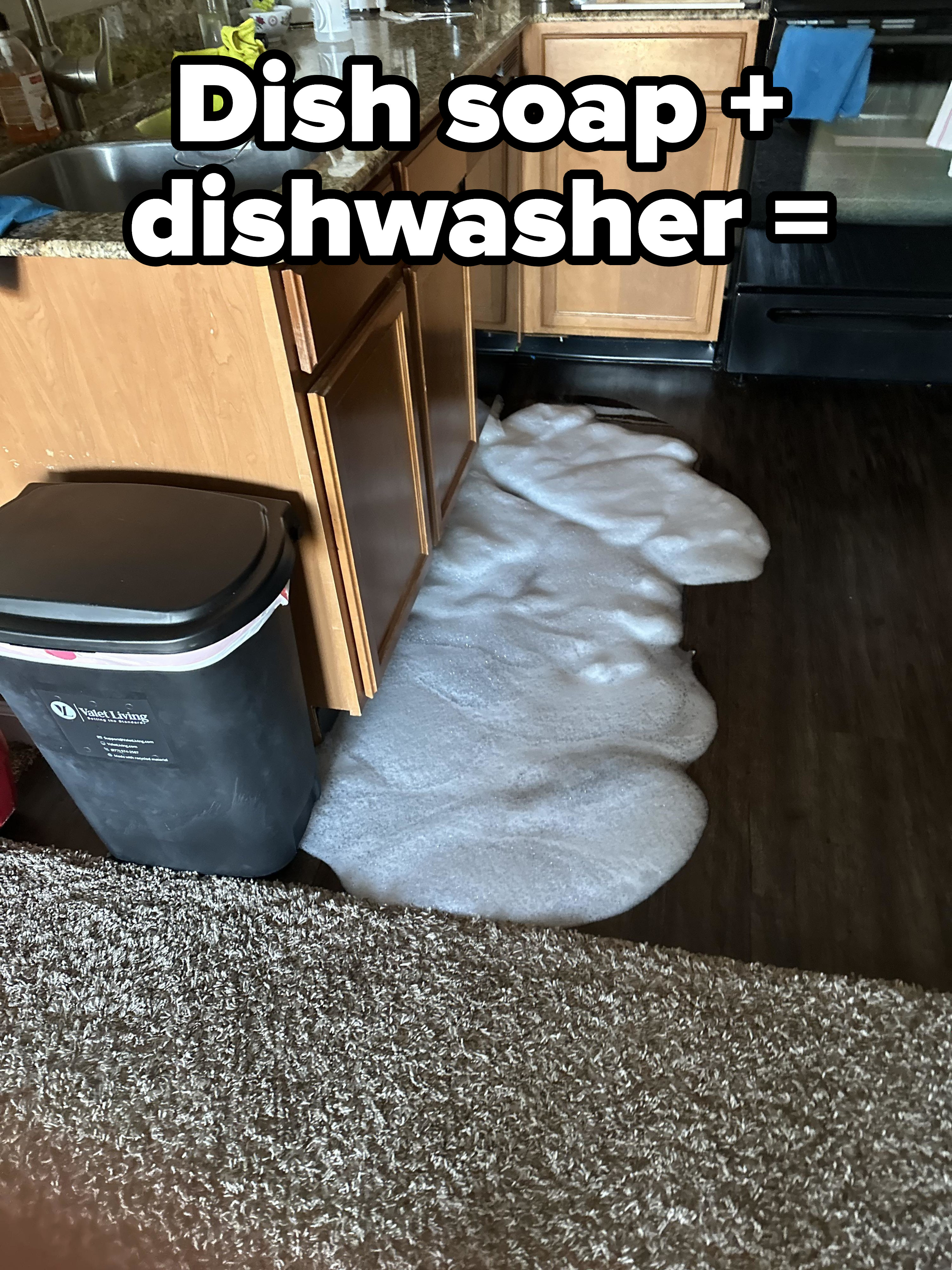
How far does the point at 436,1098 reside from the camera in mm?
1095

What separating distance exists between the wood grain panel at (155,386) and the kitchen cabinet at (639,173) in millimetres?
1502

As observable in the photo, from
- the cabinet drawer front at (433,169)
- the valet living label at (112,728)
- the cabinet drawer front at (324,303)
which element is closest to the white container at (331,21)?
the cabinet drawer front at (433,169)

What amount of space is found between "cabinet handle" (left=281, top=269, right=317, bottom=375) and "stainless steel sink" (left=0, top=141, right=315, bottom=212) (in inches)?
20.2

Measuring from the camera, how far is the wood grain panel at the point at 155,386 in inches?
42.1

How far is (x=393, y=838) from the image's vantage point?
1392 mm

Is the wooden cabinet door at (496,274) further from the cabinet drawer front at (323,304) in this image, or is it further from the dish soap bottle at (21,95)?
the dish soap bottle at (21,95)

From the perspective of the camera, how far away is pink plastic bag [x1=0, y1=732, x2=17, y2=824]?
1.44 metres

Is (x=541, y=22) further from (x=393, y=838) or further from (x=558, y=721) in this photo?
(x=393, y=838)

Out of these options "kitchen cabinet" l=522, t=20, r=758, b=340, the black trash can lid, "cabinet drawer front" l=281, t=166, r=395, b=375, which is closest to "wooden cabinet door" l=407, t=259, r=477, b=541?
"cabinet drawer front" l=281, t=166, r=395, b=375

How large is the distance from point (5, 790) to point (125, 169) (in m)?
1.01

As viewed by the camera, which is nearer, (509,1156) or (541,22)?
(509,1156)

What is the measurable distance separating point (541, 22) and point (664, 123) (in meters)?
0.36

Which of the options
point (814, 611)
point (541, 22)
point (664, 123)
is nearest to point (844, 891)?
point (814, 611)

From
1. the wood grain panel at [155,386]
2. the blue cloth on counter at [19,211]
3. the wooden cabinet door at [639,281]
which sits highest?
the blue cloth on counter at [19,211]
